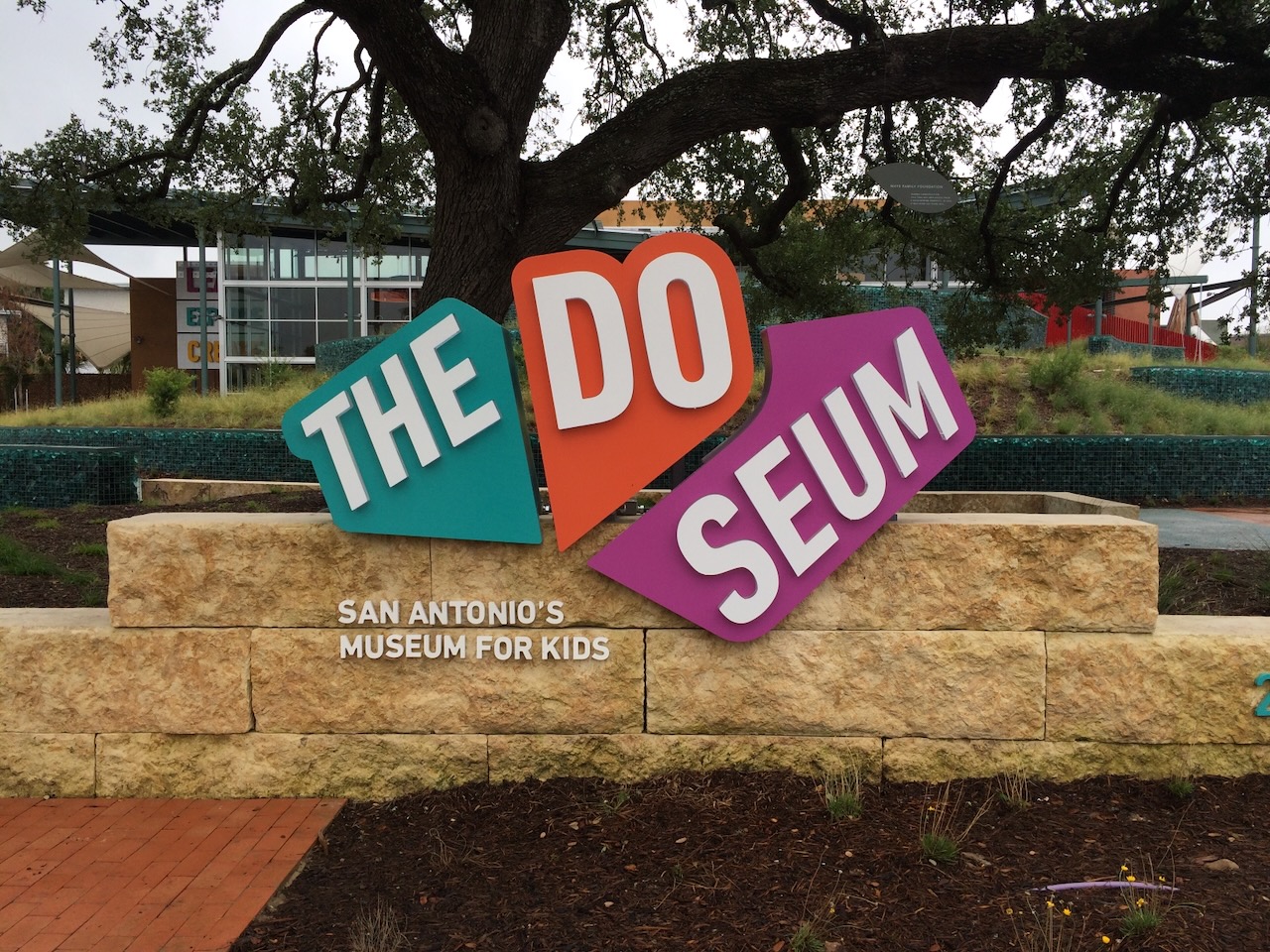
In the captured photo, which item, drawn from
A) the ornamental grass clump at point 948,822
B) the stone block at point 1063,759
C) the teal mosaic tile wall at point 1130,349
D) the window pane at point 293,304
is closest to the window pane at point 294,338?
the window pane at point 293,304

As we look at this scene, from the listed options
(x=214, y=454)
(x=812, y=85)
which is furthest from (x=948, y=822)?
(x=214, y=454)

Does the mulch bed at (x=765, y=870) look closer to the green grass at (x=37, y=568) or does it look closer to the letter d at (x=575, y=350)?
the letter d at (x=575, y=350)

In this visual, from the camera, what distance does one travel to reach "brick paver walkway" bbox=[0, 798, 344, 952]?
3.12m

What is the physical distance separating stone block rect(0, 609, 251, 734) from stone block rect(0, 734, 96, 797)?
0.15 feet

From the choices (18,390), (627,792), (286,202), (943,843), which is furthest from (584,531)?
(18,390)

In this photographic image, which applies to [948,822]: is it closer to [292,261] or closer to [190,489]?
[190,489]

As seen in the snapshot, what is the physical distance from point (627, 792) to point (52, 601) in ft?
13.9

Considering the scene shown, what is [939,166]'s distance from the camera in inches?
390

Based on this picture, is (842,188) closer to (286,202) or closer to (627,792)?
(286,202)

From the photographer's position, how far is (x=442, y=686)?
163 inches

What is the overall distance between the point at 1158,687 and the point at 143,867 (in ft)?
12.8

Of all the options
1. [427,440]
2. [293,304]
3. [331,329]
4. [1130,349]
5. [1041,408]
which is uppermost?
[293,304]

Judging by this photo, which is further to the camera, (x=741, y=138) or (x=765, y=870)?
(x=741, y=138)

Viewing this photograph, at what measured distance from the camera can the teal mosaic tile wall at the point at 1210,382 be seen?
17.1 metres
